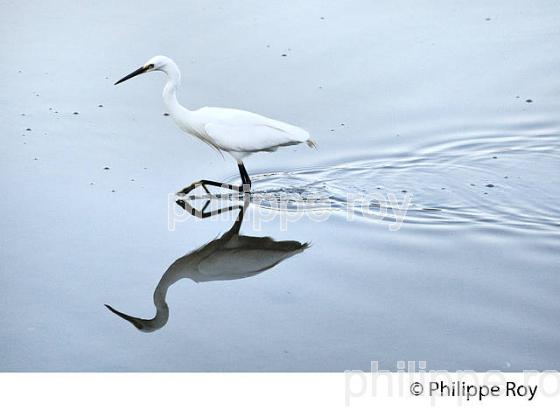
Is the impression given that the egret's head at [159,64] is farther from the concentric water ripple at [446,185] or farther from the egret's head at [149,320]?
the egret's head at [149,320]

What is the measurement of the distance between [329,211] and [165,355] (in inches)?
71.4

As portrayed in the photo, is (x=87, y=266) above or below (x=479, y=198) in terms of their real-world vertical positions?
below

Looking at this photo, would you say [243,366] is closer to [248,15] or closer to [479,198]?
[479,198]

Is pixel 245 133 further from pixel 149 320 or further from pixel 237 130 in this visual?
pixel 149 320

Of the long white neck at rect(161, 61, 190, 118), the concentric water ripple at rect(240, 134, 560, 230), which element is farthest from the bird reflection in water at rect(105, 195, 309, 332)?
the long white neck at rect(161, 61, 190, 118)

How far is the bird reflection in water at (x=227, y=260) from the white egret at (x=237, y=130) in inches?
25.3

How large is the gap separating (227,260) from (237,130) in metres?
1.08

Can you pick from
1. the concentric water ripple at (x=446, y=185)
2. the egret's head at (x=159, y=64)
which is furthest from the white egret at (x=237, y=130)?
the concentric water ripple at (x=446, y=185)

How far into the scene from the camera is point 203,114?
6668 millimetres

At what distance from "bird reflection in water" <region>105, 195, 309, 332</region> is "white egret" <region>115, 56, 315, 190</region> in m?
0.64

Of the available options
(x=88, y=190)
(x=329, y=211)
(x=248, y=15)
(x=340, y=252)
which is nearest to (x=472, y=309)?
(x=340, y=252)

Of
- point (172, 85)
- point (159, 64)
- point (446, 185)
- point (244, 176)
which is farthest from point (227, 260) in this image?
point (446, 185)

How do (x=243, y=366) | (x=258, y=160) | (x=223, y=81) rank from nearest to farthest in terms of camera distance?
(x=243, y=366)
(x=258, y=160)
(x=223, y=81)

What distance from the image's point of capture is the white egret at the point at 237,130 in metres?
6.50
